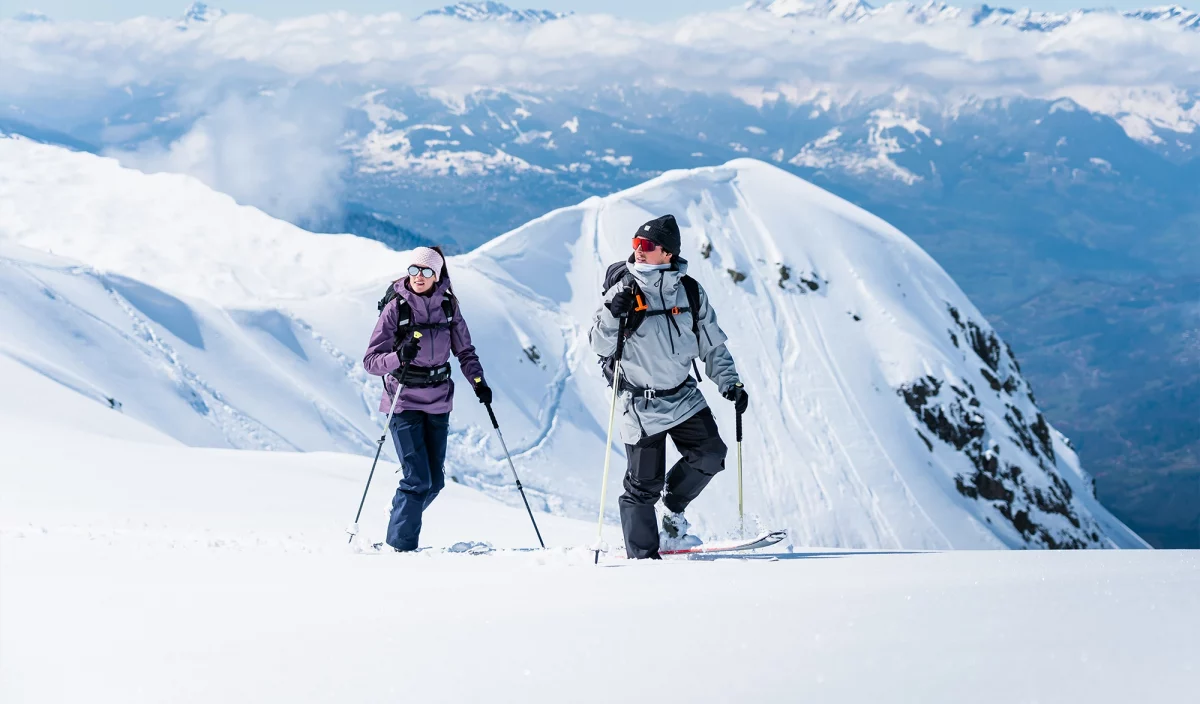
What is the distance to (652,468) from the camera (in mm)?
7629

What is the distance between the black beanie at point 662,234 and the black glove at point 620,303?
434mm

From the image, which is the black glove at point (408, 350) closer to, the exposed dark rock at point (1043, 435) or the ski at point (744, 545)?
the ski at point (744, 545)

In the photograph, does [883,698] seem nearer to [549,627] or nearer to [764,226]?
[549,627]

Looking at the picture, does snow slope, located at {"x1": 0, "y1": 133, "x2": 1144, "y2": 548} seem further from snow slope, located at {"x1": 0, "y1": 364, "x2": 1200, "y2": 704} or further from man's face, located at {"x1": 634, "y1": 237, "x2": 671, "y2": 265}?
snow slope, located at {"x1": 0, "y1": 364, "x2": 1200, "y2": 704}

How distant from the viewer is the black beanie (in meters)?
7.35

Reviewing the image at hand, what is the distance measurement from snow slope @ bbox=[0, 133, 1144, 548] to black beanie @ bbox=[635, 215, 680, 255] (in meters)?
20.1

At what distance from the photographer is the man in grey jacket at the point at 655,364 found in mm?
7395

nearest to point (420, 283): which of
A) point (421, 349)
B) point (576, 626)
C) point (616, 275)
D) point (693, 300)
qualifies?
point (421, 349)

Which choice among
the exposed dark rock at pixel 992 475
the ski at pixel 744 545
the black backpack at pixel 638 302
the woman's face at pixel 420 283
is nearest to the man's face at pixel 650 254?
the black backpack at pixel 638 302

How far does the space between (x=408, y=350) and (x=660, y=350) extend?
223 cm

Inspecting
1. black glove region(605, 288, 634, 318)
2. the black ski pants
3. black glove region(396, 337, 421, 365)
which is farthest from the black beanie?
black glove region(396, 337, 421, 365)

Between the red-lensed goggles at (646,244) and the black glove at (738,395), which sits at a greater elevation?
the red-lensed goggles at (646,244)

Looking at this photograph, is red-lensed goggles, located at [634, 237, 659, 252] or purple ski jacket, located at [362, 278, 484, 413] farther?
purple ski jacket, located at [362, 278, 484, 413]

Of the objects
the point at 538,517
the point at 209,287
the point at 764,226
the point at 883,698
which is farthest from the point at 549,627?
the point at 764,226
